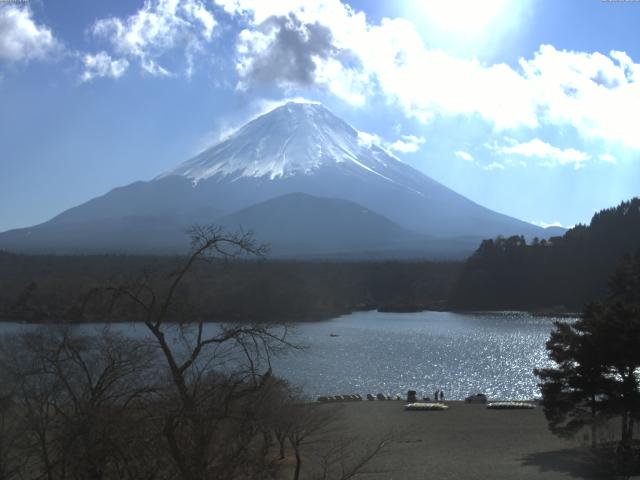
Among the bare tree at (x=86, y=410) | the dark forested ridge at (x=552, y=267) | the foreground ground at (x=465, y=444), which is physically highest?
the dark forested ridge at (x=552, y=267)

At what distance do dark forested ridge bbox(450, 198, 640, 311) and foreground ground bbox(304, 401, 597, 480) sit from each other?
130ft

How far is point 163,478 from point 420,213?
440 feet

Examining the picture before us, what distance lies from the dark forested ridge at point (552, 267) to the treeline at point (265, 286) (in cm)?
522

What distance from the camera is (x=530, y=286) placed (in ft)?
195

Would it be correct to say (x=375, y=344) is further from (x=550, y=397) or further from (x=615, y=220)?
(x=615, y=220)

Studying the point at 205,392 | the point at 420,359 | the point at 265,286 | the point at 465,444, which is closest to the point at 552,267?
the point at 420,359

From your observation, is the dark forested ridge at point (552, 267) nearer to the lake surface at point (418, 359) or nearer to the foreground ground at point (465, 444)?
the lake surface at point (418, 359)

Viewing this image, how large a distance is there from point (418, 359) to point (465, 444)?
14421 millimetres

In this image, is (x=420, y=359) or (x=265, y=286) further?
(x=265, y=286)

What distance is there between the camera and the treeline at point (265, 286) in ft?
42.7

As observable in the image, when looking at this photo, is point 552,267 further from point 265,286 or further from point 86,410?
point 86,410

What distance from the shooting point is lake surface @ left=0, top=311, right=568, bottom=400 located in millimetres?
21406

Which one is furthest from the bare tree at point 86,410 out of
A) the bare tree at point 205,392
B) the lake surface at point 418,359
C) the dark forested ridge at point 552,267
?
the dark forested ridge at point 552,267

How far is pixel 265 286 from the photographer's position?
28.9m
